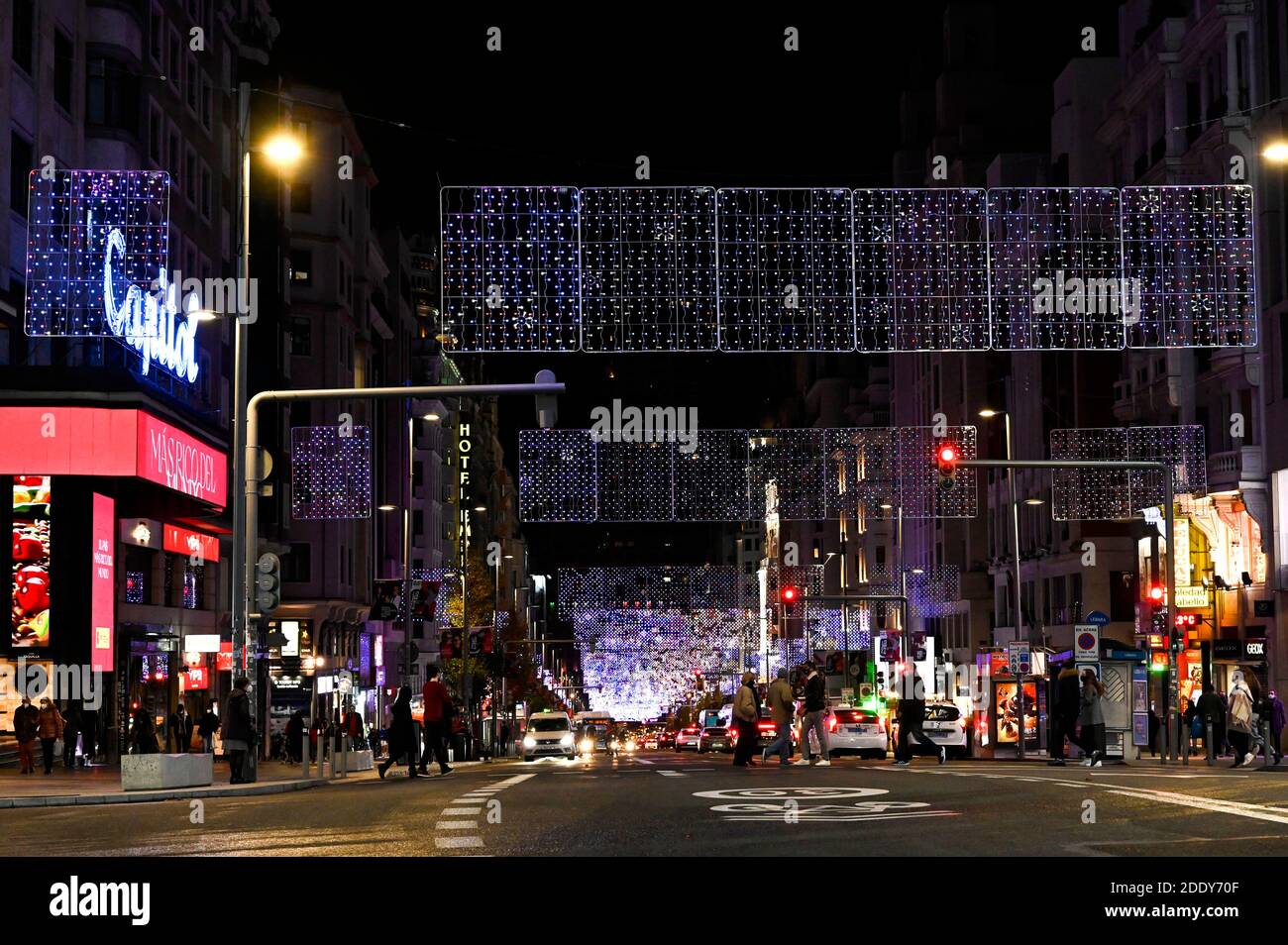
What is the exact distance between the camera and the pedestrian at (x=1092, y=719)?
3322 centimetres

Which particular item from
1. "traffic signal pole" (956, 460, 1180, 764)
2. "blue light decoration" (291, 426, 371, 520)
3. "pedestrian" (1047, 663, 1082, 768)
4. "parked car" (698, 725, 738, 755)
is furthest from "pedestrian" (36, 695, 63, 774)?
"parked car" (698, 725, 738, 755)

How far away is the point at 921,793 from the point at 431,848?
8233 mm

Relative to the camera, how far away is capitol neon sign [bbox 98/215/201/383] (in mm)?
38844

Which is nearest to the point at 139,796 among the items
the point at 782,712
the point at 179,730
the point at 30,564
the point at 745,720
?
the point at 745,720

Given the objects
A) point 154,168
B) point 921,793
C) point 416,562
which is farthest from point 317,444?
point 921,793

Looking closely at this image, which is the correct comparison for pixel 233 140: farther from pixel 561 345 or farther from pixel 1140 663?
pixel 561 345

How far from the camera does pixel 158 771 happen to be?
2972 centimetres

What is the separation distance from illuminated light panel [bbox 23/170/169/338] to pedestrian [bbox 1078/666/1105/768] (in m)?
18.8

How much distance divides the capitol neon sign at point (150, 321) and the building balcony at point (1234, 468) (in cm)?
2749

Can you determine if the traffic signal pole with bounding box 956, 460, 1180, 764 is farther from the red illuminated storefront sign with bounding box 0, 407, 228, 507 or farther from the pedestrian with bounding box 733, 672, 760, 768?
the red illuminated storefront sign with bounding box 0, 407, 228, 507

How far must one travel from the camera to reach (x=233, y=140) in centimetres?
6450

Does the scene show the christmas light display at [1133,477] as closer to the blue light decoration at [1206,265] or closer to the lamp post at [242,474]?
the blue light decoration at [1206,265]

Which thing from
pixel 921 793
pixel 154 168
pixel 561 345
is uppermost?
pixel 154 168
